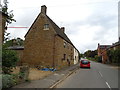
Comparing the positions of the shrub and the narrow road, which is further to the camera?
the narrow road

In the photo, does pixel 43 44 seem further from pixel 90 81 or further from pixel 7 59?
pixel 7 59

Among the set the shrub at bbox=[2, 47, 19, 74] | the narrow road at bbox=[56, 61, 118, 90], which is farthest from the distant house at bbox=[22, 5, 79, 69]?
the shrub at bbox=[2, 47, 19, 74]

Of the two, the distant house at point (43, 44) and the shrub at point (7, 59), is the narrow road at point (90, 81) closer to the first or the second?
the shrub at point (7, 59)

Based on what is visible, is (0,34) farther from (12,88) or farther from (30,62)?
(12,88)

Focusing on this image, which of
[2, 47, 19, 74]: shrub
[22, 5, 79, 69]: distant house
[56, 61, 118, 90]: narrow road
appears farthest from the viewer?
[22, 5, 79, 69]: distant house

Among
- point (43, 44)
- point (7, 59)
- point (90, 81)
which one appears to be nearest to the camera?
point (7, 59)

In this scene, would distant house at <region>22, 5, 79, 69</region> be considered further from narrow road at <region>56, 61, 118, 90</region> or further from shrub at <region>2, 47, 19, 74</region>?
shrub at <region>2, 47, 19, 74</region>

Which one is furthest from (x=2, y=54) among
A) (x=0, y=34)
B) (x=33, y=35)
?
(x=33, y=35)

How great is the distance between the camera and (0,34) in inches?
593

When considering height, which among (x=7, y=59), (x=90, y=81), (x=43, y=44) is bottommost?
(x=90, y=81)

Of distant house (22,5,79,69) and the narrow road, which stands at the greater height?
distant house (22,5,79,69)

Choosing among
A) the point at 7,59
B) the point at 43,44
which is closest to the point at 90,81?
the point at 7,59

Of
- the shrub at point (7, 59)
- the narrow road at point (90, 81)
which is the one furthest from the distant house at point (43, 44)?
the shrub at point (7, 59)

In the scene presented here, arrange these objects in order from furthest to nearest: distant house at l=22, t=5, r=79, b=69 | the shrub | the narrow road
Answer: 1. distant house at l=22, t=5, r=79, b=69
2. the narrow road
3. the shrub
